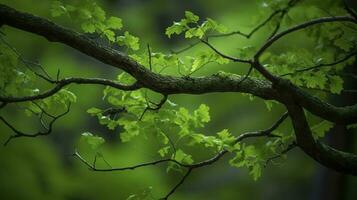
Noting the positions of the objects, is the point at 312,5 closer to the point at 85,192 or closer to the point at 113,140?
the point at 85,192

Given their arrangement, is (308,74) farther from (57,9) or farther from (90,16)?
(57,9)

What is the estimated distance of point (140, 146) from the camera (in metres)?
4.87

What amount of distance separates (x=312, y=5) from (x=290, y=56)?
1.59 ft

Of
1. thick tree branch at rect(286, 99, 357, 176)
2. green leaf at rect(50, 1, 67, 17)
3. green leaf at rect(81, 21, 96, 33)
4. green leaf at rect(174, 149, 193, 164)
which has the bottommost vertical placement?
green leaf at rect(174, 149, 193, 164)

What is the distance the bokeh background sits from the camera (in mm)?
Result: 4446

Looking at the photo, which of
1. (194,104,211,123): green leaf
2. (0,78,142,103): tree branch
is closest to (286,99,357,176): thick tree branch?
(194,104,211,123): green leaf

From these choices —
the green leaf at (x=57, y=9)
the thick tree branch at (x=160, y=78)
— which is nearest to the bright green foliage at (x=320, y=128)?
the thick tree branch at (x=160, y=78)

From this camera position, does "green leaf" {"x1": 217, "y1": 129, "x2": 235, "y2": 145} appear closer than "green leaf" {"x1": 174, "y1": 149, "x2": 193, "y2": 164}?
Yes

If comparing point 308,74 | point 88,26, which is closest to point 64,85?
point 88,26

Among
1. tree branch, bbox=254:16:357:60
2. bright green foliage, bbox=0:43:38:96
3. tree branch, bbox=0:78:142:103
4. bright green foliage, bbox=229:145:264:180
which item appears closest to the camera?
tree branch, bbox=254:16:357:60

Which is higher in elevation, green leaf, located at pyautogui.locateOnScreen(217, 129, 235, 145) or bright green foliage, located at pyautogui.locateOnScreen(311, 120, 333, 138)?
bright green foliage, located at pyautogui.locateOnScreen(311, 120, 333, 138)

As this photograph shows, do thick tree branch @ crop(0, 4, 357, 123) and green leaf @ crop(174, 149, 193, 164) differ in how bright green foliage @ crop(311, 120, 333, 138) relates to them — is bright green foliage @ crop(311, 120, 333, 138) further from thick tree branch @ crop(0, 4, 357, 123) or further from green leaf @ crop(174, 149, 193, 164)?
green leaf @ crop(174, 149, 193, 164)

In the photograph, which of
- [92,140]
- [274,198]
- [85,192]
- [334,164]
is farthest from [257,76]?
[274,198]

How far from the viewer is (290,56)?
2.73 metres
